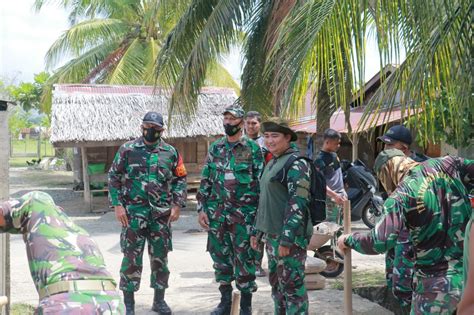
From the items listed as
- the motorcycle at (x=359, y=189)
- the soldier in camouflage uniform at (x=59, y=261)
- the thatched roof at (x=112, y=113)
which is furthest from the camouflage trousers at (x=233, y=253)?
the thatched roof at (x=112, y=113)

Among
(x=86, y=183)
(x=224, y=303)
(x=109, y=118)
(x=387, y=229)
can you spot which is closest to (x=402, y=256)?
(x=387, y=229)

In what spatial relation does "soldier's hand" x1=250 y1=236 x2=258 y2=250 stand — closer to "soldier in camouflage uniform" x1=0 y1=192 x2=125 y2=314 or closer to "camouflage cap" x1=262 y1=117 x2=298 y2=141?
"camouflage cap" x1=262 y1=117 x2=298 y2=141

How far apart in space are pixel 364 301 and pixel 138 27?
16304 millimetres

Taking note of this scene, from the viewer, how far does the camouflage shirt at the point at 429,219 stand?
3340mm

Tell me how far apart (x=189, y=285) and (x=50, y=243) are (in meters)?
4.64

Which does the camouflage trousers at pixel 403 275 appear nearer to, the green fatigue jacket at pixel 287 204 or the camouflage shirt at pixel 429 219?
the green fatigue jacket at pixel 287 204

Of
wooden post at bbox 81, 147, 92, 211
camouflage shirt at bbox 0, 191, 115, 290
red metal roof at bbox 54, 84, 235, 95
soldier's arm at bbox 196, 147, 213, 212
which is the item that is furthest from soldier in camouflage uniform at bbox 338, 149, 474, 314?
red metal roof at bbox 54, 84, 235, 95

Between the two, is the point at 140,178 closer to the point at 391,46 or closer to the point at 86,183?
the point at 391,46

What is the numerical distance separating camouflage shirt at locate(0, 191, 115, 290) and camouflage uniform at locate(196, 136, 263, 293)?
2773 mm

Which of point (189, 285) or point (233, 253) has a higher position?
point (233, 253)

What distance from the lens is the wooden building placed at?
1498 centimetres

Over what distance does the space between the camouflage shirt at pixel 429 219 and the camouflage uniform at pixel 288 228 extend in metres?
1.30

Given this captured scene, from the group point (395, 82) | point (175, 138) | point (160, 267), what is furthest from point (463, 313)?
point (175, 138)

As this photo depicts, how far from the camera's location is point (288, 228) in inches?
187
